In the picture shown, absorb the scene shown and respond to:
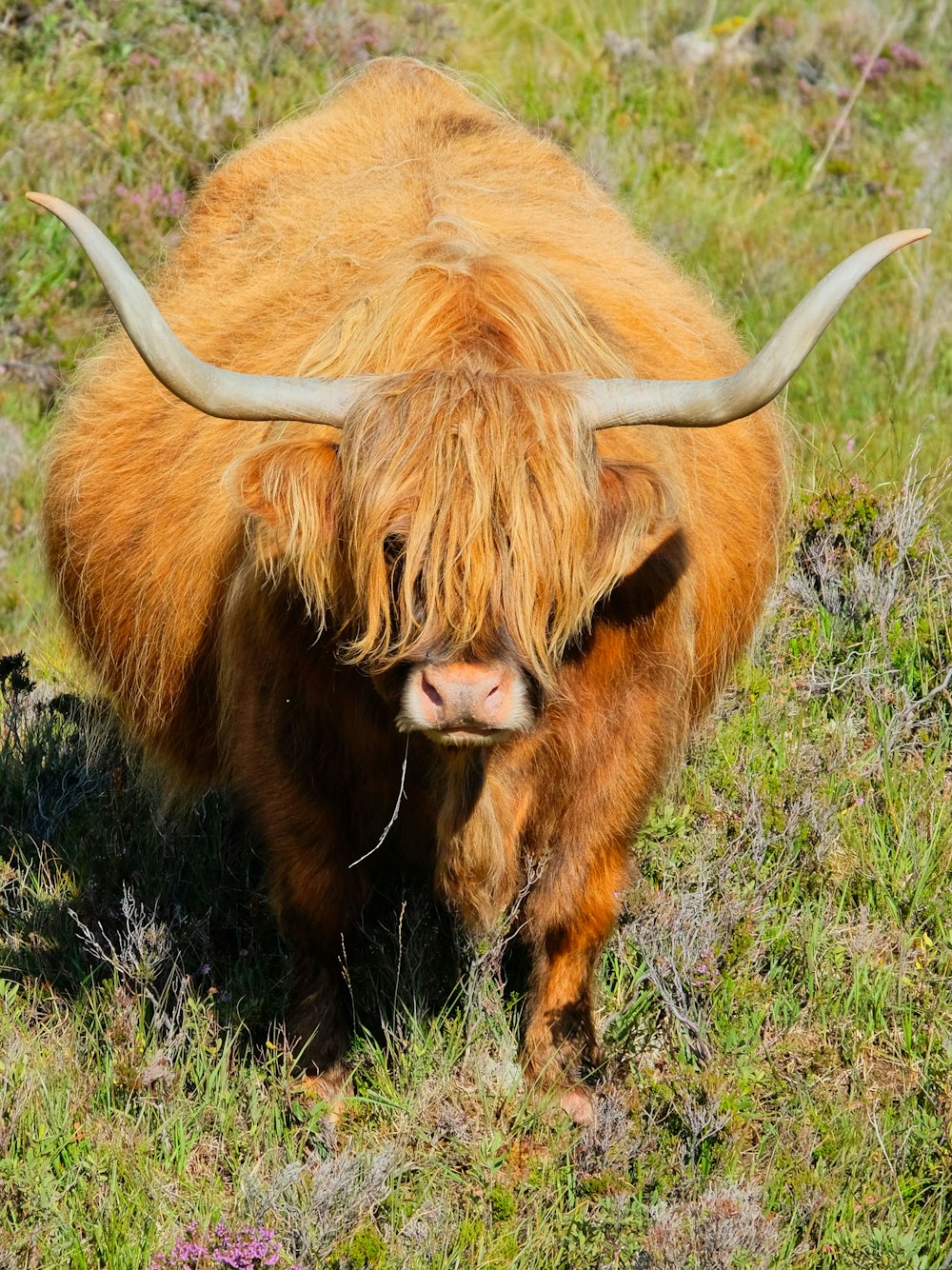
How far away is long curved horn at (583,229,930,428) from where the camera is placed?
2.55 m

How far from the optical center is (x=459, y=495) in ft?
8.91

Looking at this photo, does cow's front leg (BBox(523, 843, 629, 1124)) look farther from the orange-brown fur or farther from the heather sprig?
the heather sprig

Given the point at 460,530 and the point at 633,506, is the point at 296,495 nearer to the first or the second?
the point at 460,530

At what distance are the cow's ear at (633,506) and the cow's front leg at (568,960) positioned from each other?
849 mm

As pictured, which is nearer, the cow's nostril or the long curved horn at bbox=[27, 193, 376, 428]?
the long curved horn at bbox=[27, 193, 376, 428]

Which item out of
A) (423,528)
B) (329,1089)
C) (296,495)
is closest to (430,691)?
(423,528)

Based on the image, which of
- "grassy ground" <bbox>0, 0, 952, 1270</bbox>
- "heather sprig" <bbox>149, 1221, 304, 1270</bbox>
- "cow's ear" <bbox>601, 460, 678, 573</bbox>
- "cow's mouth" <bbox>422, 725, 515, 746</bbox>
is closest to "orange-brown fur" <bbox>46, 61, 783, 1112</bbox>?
"cow's ear" <bbox>601, 460, 678, 573</bbox>

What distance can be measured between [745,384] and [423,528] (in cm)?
57

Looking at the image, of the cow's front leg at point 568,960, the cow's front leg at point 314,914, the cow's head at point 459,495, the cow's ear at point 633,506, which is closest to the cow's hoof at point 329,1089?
the cow's front leg at point 314,914

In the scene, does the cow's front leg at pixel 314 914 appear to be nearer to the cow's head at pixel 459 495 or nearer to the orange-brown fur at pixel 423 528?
the orange-brown fur at pixel 423 528

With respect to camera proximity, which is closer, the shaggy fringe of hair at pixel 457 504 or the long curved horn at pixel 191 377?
the long curved horn at pixel 191 377

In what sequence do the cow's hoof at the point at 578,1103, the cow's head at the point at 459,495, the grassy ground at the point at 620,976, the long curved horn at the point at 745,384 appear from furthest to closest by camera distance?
the cow's hoof at the point at 578,1103 < the grassy ground at the point at 620,976 < the cow's head at the point at 459,495 < the long curved horn at the point at 745,384

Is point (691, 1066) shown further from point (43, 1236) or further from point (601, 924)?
point (43, 1236)

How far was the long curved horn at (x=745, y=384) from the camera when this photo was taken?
8.38ft
